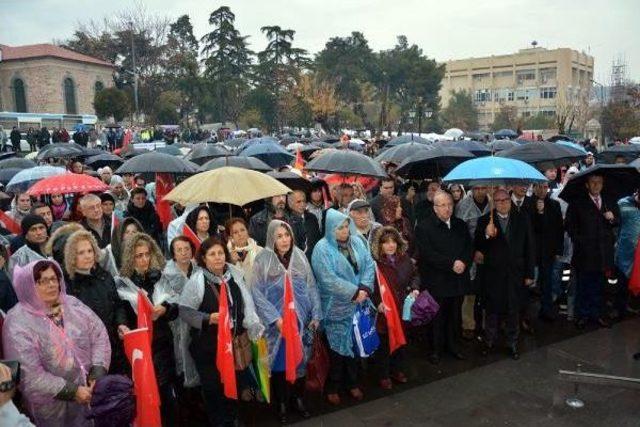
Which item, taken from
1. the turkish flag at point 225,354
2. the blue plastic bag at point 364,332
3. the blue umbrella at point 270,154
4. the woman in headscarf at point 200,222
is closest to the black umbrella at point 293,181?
the woman in headscarf at point 200,222

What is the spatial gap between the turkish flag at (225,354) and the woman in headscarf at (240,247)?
644mm

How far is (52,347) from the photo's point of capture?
3.29 meters

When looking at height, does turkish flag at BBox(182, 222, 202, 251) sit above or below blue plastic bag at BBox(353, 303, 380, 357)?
above

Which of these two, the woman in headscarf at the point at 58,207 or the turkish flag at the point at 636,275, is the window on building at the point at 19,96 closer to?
the woman in headscarf at the point at 58,207

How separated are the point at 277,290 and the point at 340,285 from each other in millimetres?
555

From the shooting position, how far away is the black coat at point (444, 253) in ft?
17.7

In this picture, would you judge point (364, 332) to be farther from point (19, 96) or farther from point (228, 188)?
point (19, 96)

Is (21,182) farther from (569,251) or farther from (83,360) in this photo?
(569,251)

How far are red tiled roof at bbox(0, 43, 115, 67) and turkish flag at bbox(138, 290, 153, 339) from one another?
53.2m

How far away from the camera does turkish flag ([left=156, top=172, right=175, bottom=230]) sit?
7.41 meters

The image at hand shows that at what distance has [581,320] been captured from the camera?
636cm

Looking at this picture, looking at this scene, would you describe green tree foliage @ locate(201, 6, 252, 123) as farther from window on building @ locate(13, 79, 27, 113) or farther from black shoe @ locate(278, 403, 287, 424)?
black shoe @ locate(278, 403, 287, 424)

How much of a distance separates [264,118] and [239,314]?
4535 cm

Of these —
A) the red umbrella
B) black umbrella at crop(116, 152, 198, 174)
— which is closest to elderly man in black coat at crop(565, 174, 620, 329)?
black umbrella at crop(116, 152, 198, 174)
